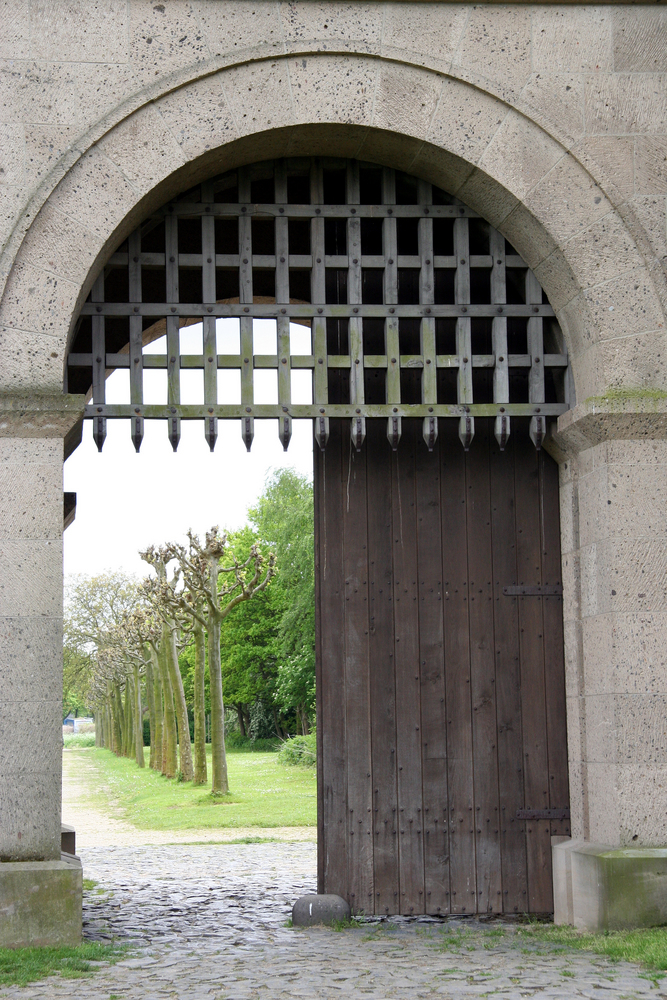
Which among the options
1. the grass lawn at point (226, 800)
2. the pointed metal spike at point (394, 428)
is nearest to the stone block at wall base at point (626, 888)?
the pointed metal spike at point (394, 428)

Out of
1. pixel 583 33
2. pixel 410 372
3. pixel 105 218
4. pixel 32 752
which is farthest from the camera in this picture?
pixel 410 372

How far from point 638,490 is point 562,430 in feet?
2.15

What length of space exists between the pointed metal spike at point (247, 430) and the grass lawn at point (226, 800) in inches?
425

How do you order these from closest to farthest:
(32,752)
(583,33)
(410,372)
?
(32,752) → (583,33) → (410,372)

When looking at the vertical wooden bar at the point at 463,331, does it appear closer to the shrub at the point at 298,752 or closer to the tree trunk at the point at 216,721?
the tree trunk at the point at 216,721

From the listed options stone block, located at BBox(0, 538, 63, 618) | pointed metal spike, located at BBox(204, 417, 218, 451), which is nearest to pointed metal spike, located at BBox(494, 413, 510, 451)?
pointed metal spike, located at BBox(204, 417, 218, 451)

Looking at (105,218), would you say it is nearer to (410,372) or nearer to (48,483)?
(48,483)

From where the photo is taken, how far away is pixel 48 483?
250 inches

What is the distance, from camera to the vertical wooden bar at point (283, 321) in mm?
6797

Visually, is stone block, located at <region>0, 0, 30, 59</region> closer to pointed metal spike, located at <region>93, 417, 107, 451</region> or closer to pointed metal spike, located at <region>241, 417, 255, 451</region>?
pointed metal spike, located at <region>93, 417, 107, 451</region>

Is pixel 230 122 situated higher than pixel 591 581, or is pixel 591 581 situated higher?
pixel 230 122

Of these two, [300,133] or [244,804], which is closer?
[300,133]

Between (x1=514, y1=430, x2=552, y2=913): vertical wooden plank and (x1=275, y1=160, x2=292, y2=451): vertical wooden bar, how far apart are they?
1794 mm

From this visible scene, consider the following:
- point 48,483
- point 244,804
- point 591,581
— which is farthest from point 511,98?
point 244,804
